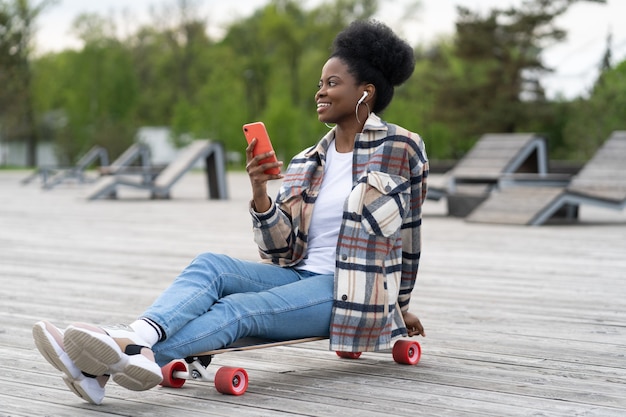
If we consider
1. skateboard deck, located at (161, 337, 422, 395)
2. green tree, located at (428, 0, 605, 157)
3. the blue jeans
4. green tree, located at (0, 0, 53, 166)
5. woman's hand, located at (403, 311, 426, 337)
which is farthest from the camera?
green tree, located at (0, 0, 53, 166)

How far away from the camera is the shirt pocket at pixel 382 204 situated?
3.54 m

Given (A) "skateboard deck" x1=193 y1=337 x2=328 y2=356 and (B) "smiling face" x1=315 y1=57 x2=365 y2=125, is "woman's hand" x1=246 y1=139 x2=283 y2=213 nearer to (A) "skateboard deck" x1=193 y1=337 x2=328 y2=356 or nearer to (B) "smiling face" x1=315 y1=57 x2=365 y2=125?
(B) "smiling face" x1=315 y1=57 x2=365 y2=125

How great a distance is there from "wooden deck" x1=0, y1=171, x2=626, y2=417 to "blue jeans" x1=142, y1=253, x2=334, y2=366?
19 centimetres

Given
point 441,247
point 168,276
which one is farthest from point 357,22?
point 441,247

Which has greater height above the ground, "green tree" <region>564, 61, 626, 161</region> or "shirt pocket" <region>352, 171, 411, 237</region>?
"green tree" <region>564, 61, 626, 161</region>

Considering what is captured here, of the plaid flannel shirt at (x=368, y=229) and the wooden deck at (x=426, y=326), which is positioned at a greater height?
the plaid flannel shirt at (x=368, y=229)

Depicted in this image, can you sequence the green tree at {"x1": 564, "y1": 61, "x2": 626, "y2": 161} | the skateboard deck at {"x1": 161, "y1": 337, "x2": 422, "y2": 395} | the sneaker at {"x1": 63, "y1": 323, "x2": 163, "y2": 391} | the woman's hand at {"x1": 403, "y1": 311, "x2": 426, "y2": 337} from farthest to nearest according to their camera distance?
the green tree at {"x1": 564, "y1": 61, "x2": 626, "y2": 161} < the woman's hand at {"x1": 403, "y1": 311, "x2": 426, "y2": 337} < the skateboard deck at {"x1": 161, "y1": 337, "x2": 422, "y2": 395} < the sneaker at {"x1": 63, "y1": 323, "x2": 163, "y2": 391}

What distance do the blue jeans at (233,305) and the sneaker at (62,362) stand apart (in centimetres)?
22

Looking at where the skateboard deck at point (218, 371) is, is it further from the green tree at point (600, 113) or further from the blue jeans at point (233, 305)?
the green tree at point (600, 113)

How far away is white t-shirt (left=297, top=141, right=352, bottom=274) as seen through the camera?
3691 mm

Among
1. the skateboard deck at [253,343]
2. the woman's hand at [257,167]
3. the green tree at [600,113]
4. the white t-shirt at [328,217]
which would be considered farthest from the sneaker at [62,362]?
the green tree at [600,113]

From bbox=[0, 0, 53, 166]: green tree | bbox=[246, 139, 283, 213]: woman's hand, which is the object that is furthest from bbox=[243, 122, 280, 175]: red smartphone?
bbox=[0, 0, 53, 166]: green tree

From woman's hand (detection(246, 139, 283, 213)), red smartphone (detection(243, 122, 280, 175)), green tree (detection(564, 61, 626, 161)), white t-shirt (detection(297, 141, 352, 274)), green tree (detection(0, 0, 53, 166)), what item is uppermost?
green tree (detection(0, 0, 53, 166))

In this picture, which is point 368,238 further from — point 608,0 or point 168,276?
point 608,0
